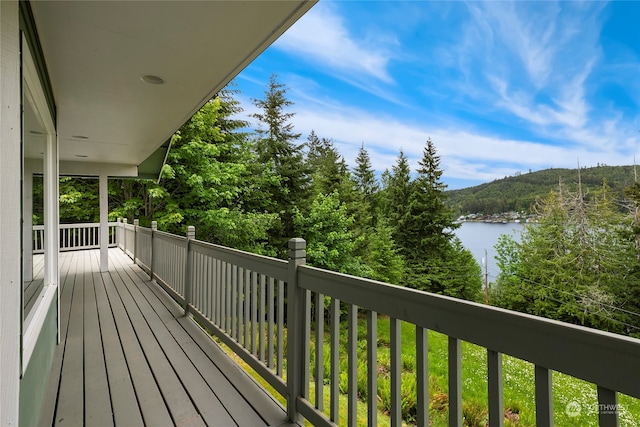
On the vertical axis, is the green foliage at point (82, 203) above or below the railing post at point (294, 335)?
above

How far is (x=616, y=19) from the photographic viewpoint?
4947cm

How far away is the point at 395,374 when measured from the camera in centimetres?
140

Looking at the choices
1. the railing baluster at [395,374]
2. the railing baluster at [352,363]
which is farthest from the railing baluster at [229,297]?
the railing baluster at [395,374]

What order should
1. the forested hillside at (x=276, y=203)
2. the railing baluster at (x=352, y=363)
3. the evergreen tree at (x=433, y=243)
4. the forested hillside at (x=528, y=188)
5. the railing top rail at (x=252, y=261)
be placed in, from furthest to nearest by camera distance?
the forested hillside at (x=528, y=188)
the evergreen tree at (x=433, y=243)
the forested hillside at (x=276, y=203)
the railing top rail at (x=252, y=261)
the railing baluster at (x=352, y=363)

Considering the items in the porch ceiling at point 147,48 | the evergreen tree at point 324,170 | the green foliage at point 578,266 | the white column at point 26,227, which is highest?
the evergreen tree at point 324,170

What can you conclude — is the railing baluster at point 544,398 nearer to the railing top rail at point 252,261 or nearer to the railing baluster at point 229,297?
the railing top rail at point 252,261

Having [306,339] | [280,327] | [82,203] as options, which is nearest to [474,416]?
[280,327]

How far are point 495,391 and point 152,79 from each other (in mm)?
3113

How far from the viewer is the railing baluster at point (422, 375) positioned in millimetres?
1292

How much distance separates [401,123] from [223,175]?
52812 mm

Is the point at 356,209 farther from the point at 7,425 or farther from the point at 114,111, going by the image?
the point at 7,425

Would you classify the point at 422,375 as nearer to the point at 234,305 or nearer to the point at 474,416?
the point at 234,305

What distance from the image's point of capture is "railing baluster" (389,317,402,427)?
1.40 m

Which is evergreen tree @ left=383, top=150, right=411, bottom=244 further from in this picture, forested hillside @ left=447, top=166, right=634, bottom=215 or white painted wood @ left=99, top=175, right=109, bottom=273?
white painted wood @ left=99, top=175, right=109, bottom=273
